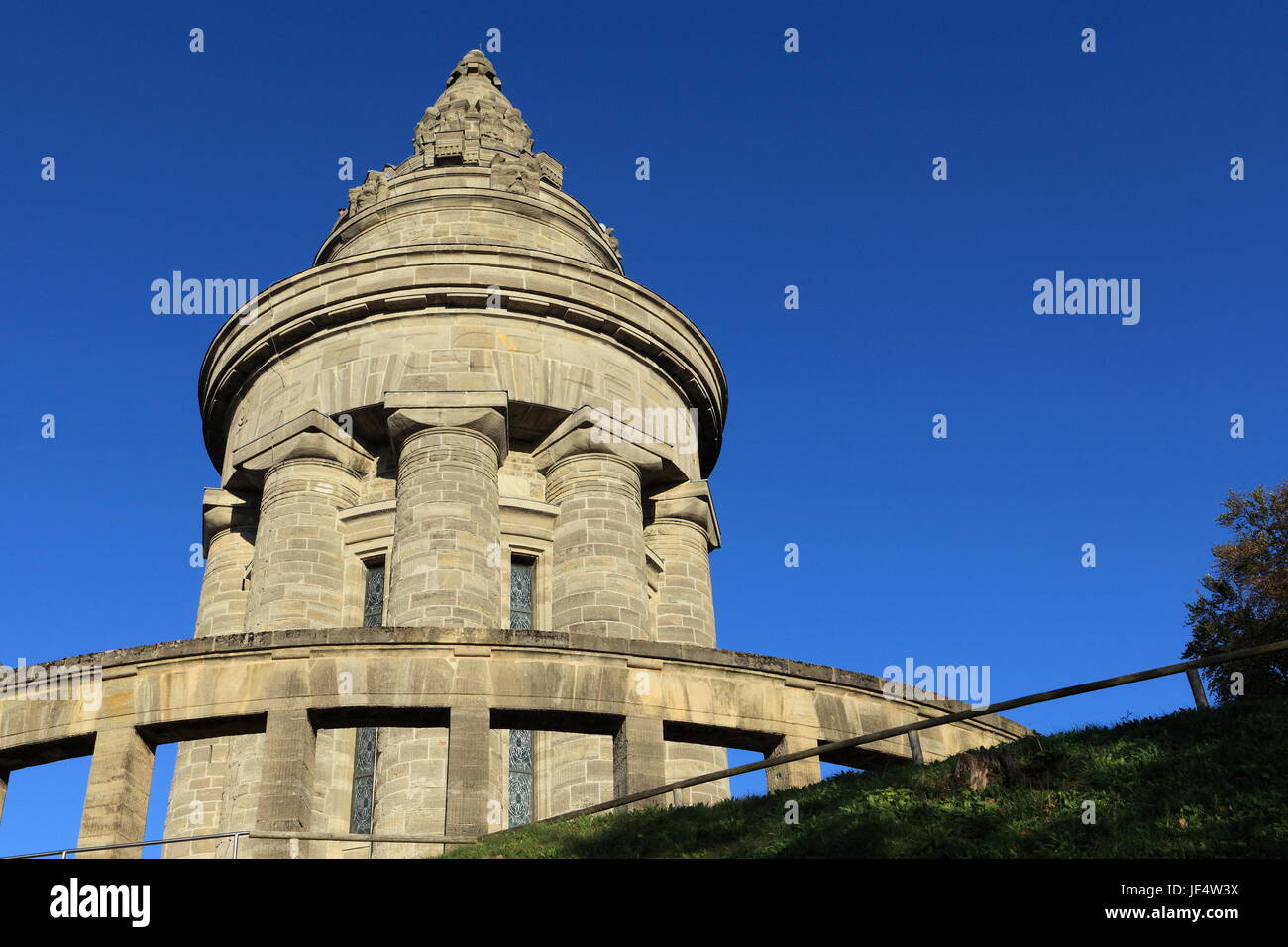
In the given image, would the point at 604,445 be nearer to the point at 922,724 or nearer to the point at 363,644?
the point at 363,644

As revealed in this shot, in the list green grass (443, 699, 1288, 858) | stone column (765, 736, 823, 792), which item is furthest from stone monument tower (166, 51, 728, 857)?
green grass (443, 699, 1288, 858)

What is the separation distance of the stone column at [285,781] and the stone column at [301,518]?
7.37 metres

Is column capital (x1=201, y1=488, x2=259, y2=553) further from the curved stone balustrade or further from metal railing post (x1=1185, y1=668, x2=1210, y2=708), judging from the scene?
metal railing post (x1=1185, y1=668, x2=1210, y2=708)

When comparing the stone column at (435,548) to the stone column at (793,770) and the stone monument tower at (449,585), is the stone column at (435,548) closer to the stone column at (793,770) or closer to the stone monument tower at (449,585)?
the stone monument tower at (449,585)

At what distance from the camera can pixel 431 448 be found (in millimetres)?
22859

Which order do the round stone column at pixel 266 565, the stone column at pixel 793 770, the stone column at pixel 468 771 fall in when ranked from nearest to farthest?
the stone column at pixel 468 771, the stone column at pixel 793 770, the round stone column at pixel 266 565

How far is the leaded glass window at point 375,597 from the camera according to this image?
77.6ft

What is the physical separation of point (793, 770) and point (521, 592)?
32.8ft

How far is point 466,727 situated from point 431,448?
8.95 m

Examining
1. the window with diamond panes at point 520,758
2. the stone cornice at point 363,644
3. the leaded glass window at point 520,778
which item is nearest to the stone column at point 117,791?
the stone cornice at point 363,644

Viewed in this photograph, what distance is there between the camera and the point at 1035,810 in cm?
1091

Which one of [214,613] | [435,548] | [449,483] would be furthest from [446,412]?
[214,613]
